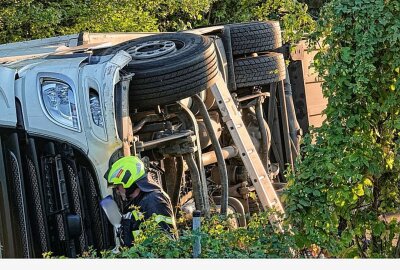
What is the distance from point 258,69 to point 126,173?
3.35 m

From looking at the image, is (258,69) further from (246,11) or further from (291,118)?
(246,11)

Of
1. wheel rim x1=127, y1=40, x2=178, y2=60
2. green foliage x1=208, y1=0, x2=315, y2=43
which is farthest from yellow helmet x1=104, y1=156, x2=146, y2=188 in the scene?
green foliage x1=208, y1=0, x2=315, y2=43

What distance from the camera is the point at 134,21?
12820 mm

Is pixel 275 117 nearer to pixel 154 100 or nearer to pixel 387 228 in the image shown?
pixel 154 100

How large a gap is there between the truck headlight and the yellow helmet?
20.6 inches

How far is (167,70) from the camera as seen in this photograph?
688 centimetres

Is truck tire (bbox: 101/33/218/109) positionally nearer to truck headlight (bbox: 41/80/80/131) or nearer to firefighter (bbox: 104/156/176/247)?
truck headlight (bbox: 41/80/80/131)

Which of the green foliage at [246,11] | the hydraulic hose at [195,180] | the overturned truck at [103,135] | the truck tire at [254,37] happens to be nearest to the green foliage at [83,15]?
the green foliage at [246,11]

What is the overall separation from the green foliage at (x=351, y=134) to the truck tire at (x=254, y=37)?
3.63 metres

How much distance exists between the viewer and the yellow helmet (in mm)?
5855

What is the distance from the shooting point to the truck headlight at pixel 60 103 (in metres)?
6.27

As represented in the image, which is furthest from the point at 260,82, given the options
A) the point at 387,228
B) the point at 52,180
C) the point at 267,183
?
the point at 387,228

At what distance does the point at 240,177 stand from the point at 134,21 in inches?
190

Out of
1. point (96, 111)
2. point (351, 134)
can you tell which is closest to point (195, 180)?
point (96, 111)
